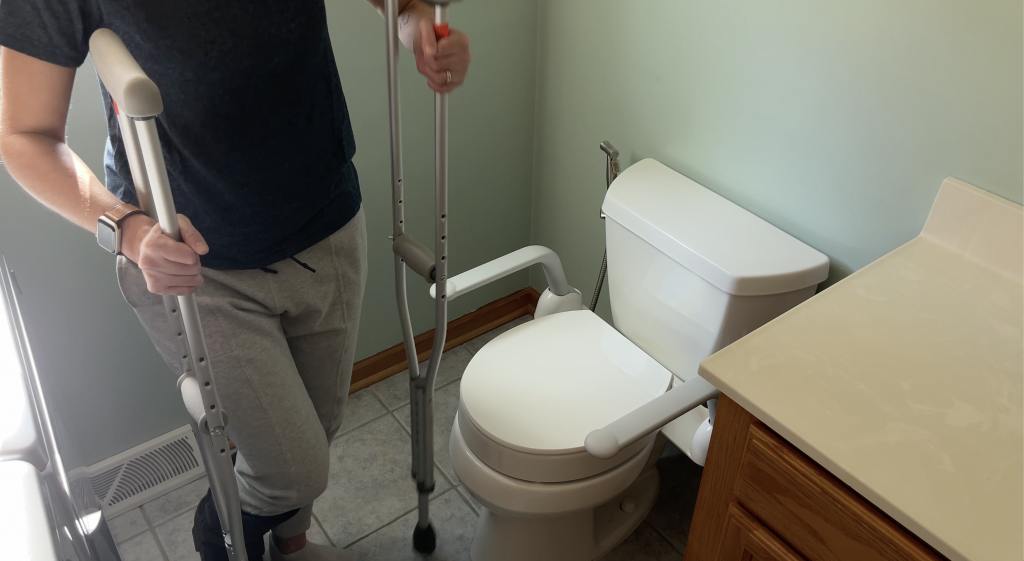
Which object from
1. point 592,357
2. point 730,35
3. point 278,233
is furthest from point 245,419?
point 730,35

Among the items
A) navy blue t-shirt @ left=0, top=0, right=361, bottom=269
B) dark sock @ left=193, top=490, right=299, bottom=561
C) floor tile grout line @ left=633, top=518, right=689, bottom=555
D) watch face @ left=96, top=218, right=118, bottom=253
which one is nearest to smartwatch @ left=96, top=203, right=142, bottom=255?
watch face @ left=96, top=218, right=118, bottom=253

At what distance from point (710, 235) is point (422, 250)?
0.57m

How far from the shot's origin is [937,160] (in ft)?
3.89

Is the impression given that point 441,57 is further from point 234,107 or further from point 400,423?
point 400,423

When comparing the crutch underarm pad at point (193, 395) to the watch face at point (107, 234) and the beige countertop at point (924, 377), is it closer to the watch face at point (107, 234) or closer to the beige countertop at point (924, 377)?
the watch face at point (107, 234)

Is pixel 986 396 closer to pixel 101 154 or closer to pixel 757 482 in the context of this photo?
pixel 757 482

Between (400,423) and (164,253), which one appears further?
(400,423)

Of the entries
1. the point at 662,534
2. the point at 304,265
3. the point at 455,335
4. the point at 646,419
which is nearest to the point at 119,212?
the point at 304,265

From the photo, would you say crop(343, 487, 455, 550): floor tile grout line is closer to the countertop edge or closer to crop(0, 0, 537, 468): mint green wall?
crop(0, 0, 537, 468): mint green wall

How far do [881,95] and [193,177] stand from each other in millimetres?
1057

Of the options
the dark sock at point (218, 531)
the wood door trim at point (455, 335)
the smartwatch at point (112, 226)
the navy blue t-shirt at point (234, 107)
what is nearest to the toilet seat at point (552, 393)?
the dark sock at point (218, 531)

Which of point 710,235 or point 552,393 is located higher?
point 710,235

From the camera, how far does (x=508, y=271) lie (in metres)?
1.52

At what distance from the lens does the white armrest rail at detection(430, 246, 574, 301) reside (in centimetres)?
147
